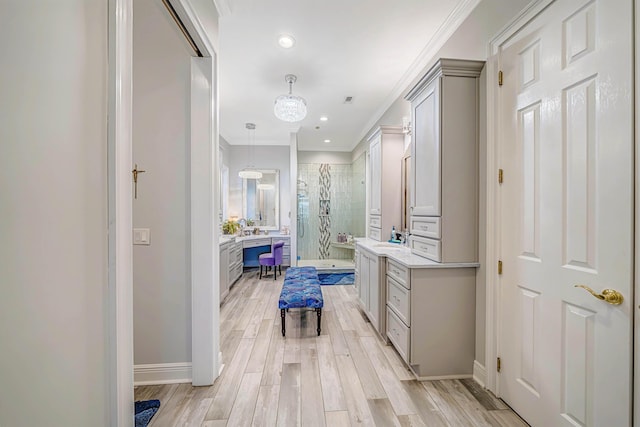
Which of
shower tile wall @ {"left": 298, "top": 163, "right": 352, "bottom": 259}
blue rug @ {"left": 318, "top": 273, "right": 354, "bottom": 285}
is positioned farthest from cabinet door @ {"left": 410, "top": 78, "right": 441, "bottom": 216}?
shower tile wall @ {"left": 298, "top": 163, "right": 352, "bottom": 259}

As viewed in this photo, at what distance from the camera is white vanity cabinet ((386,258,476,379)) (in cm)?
209

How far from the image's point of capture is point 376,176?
382 centimetres

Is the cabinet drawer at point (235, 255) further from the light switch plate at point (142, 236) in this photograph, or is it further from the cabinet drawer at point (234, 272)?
the light switch plate at point (142, 236)

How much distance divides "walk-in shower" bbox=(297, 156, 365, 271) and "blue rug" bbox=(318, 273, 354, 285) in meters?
1.01

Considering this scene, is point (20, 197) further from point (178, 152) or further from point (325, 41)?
point (325, 41)

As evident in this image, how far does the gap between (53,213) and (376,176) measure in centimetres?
351

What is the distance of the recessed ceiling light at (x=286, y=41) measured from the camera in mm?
2613

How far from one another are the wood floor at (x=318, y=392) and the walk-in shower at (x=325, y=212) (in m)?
3.93

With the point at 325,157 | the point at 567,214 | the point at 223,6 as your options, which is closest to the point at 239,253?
the point at 325,157

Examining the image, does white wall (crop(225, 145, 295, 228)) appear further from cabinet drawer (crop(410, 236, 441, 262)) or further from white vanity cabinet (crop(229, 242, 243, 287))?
cabinet drawer (crop(410, 236, 441, 262))

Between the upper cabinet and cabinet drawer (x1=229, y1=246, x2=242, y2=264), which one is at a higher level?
the upper cabinet

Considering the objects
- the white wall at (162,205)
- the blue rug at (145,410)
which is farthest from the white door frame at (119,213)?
the white wall at (162,205)

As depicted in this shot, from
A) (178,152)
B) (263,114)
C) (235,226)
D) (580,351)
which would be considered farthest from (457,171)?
(235,226)

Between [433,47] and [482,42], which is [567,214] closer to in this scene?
[482,42]
